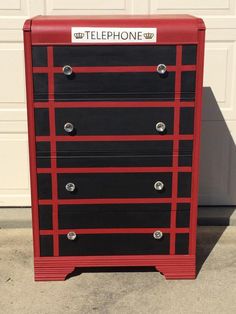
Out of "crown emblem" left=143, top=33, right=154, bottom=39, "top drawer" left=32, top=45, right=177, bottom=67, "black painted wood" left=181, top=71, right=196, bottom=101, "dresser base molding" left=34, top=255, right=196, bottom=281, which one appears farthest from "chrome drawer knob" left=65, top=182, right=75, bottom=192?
"crown emblem" left=143, top=33, right=154, bottom=39

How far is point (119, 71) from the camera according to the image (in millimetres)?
3178

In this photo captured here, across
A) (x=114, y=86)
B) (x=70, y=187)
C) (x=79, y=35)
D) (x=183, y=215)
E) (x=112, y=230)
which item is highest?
(x=79, y=35)

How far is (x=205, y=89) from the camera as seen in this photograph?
433 cm

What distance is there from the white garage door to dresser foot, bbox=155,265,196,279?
1.14m

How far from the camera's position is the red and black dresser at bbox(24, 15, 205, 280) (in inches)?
123

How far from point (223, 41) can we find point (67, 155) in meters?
1.77

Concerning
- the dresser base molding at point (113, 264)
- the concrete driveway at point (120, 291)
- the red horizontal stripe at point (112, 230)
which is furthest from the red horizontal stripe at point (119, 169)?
the concrete driveway at point (120, 291)

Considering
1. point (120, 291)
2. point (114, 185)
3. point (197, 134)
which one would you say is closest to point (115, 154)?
point (114, 185)

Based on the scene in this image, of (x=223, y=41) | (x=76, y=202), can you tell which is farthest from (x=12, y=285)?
(x=223, y=41)

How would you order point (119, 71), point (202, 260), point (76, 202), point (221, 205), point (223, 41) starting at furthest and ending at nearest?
point (221, 205) → point (223, 41) → point (202, 260) → point (76, 202) → point (119, 71)

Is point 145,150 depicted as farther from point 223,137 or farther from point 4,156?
point 4,156

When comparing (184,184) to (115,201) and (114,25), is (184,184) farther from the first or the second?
(114,25)

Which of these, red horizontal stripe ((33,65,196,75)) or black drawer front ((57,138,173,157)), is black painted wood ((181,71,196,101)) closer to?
red horizontal stripe ((33,65,196,75))

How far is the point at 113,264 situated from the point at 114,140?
2.74ft
